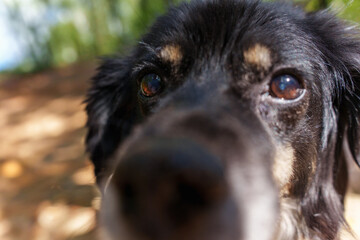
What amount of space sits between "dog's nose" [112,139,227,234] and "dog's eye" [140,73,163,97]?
85 centimetres

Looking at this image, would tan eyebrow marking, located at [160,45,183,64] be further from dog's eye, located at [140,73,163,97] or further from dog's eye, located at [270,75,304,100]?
dog's eye, located at [270,75,304,100]

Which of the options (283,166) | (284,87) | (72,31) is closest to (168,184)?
(283,166)

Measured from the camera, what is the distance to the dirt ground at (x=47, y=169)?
3.52m

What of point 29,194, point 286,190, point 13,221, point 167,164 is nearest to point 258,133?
point 286,190

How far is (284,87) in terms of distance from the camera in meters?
1.93

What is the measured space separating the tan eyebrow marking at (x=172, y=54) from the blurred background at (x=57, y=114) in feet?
3.02

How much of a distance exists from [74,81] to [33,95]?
0.91 metres

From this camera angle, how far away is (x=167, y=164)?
121 cm

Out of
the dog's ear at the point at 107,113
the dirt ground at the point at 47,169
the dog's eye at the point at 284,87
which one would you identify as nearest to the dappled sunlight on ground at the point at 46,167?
the dirt ground at the point at 47,169

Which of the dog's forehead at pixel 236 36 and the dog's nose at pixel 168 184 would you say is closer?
the dog's nose at pixel 168 184

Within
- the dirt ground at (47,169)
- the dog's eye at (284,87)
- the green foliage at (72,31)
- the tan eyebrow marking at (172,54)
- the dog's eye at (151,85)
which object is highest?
the green foliage at (72,31)

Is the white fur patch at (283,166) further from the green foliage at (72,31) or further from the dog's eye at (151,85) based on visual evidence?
the green foliage at (72,31)

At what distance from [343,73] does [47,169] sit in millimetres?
3727

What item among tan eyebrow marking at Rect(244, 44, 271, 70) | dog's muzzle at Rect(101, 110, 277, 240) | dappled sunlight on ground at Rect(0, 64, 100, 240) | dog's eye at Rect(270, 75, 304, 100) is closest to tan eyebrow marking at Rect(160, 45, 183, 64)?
tan eyebrow marking at Rect(244, 44, 271, 70)
